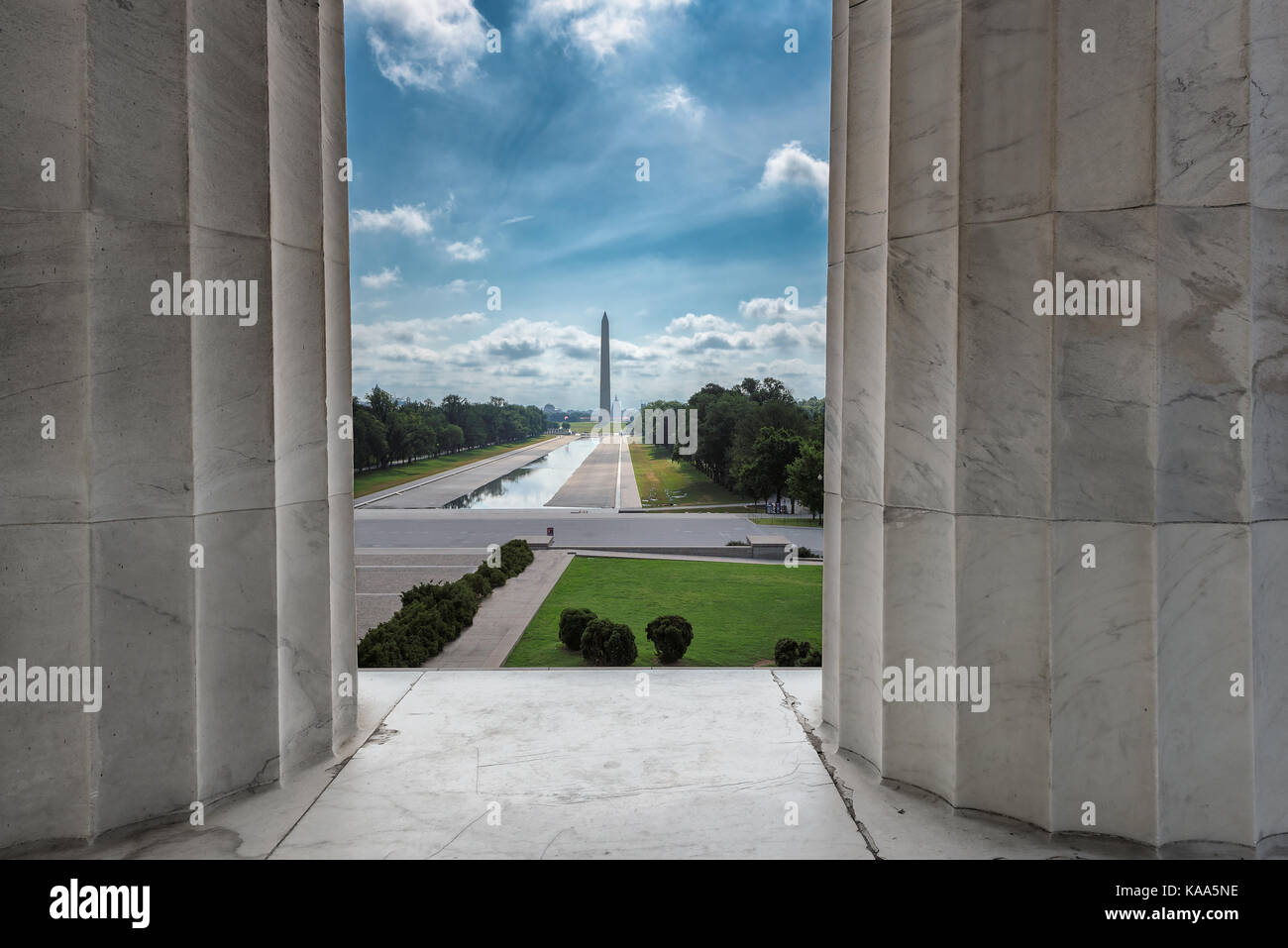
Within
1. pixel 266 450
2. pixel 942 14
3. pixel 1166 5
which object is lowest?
pixel 266 450

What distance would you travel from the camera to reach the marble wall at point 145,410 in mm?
5949

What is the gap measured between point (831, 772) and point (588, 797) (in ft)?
7.90

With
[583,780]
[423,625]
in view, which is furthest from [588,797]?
[423,625]

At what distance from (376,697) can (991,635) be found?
282 inches

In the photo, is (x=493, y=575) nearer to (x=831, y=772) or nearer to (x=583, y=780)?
(x=583, y=780)

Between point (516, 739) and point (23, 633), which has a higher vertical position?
point (23, 633)

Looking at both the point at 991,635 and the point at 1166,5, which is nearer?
the point at 1166,5

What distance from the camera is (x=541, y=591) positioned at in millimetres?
34156

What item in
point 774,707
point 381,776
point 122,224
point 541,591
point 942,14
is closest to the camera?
point 122,224

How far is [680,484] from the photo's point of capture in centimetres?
10150

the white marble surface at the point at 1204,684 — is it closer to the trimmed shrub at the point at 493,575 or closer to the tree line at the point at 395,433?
the trimmed shrub at the point at 493,575
